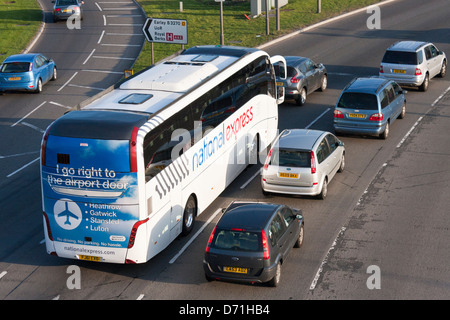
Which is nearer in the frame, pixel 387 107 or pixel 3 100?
pixel 387 107

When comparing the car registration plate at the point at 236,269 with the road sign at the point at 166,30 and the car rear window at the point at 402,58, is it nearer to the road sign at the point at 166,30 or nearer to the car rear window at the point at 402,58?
the road sign at the point at 166,30

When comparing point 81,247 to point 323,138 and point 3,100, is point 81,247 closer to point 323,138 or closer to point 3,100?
point 323,138

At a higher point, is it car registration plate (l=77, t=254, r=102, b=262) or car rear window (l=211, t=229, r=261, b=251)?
car rear window (l=211, t=229, r=261, b=251)

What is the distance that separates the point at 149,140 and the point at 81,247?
9.40 feet

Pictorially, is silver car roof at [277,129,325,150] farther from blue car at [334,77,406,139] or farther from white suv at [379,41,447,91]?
white suv at [379,41,447,91]

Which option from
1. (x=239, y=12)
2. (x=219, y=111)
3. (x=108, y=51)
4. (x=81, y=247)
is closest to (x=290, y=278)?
(x=81, y=247)

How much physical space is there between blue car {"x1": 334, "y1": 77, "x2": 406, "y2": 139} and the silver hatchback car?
4.88 meters

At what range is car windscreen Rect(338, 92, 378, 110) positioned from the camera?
25.8 metres

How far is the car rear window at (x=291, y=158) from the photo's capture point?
20609 mm

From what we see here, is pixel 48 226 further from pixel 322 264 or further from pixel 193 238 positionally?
pixel 322 264

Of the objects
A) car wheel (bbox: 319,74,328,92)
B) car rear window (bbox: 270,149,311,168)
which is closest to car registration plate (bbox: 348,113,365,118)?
car rear window (bbox: 270,149,311,168)

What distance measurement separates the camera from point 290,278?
1655 centimetres

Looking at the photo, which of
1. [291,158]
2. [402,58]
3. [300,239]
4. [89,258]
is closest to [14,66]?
[402,58]

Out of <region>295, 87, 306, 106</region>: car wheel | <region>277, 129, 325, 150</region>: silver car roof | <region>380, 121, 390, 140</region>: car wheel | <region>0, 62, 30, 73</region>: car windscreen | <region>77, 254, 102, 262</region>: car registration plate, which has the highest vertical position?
<region>0, 62, 30, 73</region>: car windscreen
